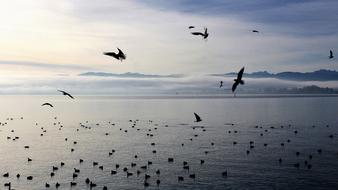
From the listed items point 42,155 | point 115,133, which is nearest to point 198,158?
point 42,155

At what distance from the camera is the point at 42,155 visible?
360 feet

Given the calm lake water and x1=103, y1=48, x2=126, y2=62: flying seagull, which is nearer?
x1=103, y1=48, x2=126, y2=62: flying seagull

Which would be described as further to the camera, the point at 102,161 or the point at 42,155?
the point at 42,155

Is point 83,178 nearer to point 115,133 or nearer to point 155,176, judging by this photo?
point 155,176

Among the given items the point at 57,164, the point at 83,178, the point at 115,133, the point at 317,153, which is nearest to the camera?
the point at 83,178

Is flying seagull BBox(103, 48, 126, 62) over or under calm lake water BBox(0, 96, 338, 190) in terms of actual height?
over

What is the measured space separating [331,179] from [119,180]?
1481 inches

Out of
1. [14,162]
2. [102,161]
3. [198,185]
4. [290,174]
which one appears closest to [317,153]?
[290,174]

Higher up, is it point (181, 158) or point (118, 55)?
point (118, 55)

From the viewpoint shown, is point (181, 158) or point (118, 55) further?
point (181, 158)

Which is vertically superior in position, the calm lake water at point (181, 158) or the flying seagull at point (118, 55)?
the flying seagull at point (118, 55)

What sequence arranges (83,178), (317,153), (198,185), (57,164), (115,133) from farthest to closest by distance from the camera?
1. (115,133)
2. (317,153)
3. (57,164)
4. (83,178)
5. (198,185)

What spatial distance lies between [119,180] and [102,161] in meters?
20.2

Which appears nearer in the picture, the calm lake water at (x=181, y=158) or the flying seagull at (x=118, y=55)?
the flying seagull at (x=118, y=55)
